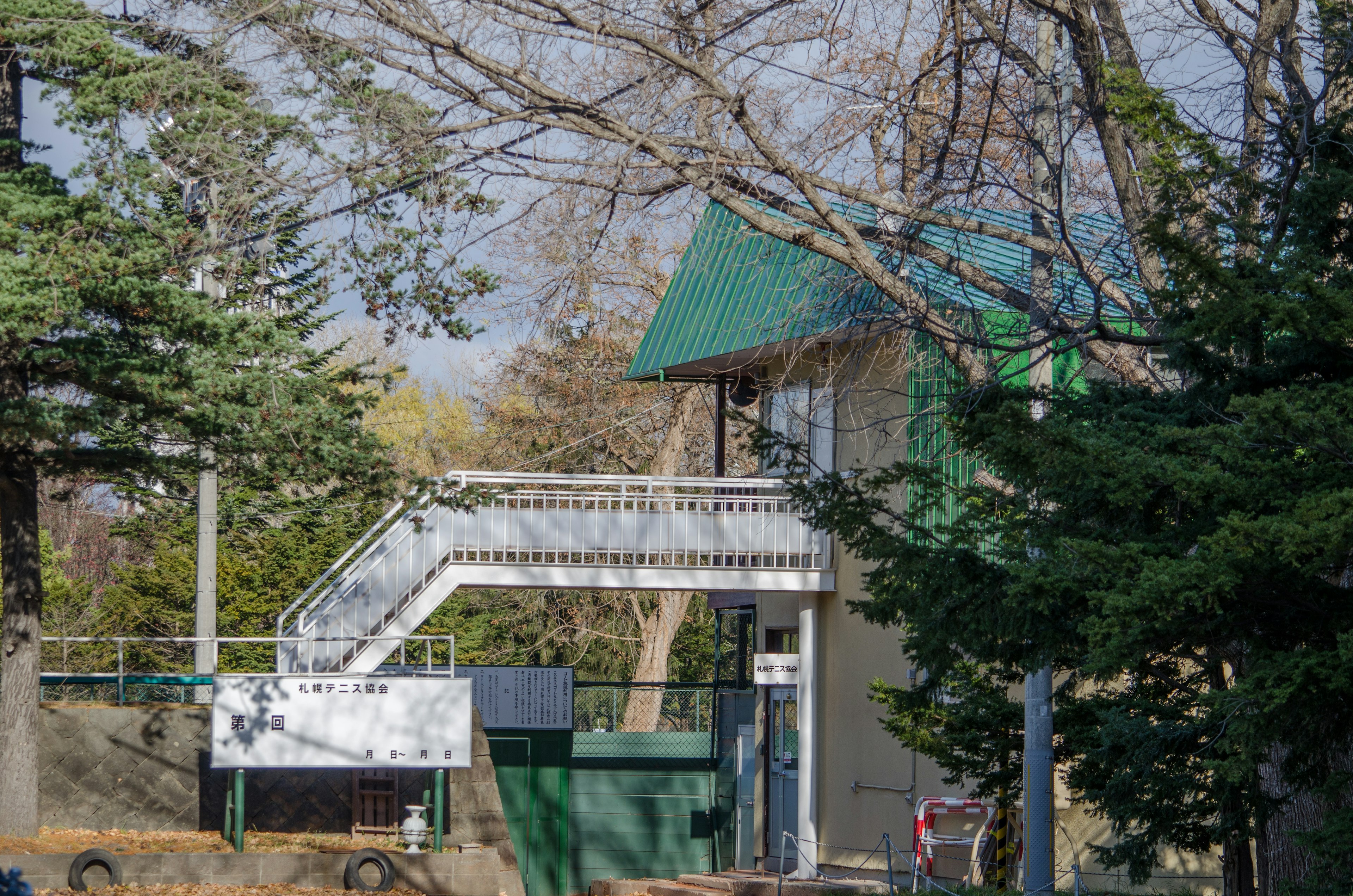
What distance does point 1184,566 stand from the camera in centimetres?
565

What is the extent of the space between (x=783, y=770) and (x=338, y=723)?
6.71 m

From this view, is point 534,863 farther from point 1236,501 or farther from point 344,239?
point 1236,501

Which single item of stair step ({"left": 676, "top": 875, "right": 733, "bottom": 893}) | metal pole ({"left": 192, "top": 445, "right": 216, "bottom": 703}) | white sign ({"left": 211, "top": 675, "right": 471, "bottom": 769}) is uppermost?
metal pole ({"left": 192, "top": 445, "right": 216, "bottom": 703})

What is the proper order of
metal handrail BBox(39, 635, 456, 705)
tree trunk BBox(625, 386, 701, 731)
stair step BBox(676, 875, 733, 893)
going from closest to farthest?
metal handrail BBox(39, 635, 456, 705) < stair step BBox(676, 875, 733, 893) < tree trunk BBox(625, 386, 701, 731)

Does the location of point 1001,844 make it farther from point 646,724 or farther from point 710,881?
point 646,724

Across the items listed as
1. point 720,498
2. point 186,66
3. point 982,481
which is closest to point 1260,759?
point 982,481

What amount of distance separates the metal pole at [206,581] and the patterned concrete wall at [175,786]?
147 centimetres

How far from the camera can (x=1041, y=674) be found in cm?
969

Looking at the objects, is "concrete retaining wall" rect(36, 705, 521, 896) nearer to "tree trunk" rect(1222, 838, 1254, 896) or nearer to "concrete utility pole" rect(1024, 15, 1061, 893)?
"concrete utility pole" rect(1024, 15, 1061, 893)

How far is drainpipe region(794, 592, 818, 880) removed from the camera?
16531 millimetres

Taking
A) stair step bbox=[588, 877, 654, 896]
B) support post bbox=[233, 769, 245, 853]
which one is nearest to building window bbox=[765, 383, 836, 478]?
stair step bbox=[588, 877, 654, 896]

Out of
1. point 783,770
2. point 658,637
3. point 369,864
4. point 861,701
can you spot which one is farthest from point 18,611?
point 658,637

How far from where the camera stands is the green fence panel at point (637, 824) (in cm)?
2008

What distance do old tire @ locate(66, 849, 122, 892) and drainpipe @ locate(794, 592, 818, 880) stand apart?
7792mm
